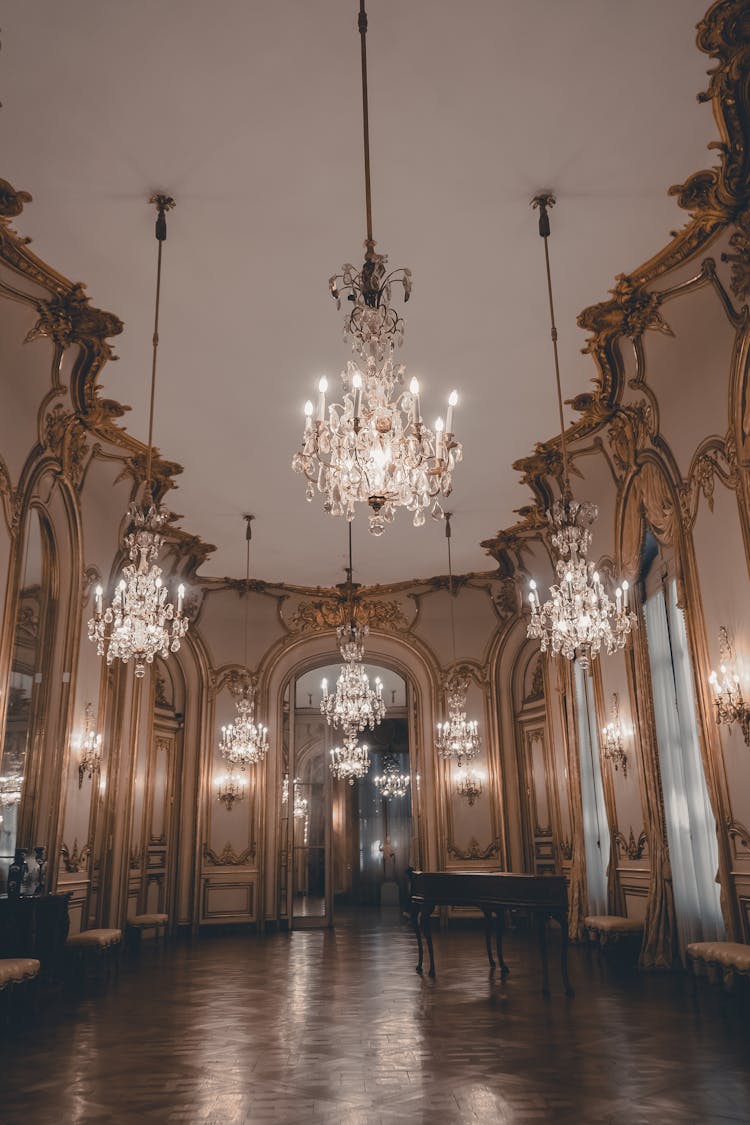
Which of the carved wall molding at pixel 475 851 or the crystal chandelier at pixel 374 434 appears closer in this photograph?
the crystal chandelier at pixel 374 434

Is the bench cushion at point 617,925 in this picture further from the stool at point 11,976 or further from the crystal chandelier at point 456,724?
the stool at point 11,976

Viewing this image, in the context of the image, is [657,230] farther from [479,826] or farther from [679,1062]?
[479,826]

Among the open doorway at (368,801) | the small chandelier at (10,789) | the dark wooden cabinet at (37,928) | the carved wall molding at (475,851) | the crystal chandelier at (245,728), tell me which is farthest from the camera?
the open doorway at (368,801)

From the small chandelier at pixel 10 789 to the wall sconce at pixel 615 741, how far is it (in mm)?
6011

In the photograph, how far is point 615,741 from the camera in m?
8.84

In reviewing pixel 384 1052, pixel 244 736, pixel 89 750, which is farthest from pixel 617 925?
pixel 244 736

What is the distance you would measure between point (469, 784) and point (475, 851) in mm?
973

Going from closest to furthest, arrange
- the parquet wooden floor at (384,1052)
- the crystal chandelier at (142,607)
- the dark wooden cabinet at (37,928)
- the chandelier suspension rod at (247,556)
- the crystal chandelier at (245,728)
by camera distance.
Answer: the parquet wooden floor at (384,1052) < the crystal chandelier at (142,607) < the dark wooden cabinet at (37,928) < the chandelier suspension rod at (247,556) < the crystal chandelier at (245,728)

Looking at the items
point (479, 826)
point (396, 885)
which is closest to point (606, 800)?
point (479, 826)

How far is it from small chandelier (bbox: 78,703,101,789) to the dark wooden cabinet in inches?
61.5

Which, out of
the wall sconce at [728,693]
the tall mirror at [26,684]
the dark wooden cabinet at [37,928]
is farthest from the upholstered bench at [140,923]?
the wall sconce at [728,693]

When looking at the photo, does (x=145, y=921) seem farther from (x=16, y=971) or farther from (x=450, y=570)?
(x=450, y=570)

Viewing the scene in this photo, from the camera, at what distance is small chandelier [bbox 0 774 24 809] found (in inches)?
303

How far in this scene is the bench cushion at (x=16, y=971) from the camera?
5562 millimetres
